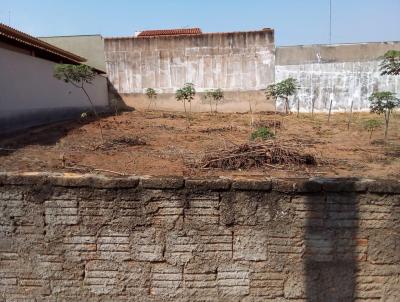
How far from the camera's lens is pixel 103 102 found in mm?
15414

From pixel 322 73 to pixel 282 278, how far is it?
528 inches

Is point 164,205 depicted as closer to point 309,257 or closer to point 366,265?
point 309,257

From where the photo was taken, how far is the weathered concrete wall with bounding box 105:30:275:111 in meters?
15.3

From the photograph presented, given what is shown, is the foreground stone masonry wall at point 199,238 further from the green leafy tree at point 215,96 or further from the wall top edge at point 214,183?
the green leafy tree at point 215,96

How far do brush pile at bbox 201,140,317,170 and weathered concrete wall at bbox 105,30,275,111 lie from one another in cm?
1069

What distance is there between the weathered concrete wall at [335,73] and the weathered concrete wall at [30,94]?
8.26 m

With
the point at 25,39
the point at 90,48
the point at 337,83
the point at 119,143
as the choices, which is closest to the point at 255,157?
the point at 119,143

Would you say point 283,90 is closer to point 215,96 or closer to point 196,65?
point 215,96

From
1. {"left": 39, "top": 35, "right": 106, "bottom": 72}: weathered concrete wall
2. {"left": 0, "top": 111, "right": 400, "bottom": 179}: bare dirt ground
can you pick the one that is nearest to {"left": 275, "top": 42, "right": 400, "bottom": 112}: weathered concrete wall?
{"left": 0, "top": 111, "right": 400, "bottom": 179}: bare dirt ground

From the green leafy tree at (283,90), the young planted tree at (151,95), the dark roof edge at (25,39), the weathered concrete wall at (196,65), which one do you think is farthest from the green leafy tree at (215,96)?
the dark roof edge at (25,39)

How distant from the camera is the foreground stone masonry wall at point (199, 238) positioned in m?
2.60

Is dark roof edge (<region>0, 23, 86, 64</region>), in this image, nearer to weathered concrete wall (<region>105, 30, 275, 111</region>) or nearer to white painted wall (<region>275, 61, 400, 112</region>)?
weathered concrete wall (<region>105, 30, 275, 111</region>)

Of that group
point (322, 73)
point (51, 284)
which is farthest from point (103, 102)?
point (51, 284)

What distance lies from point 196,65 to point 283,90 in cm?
414
